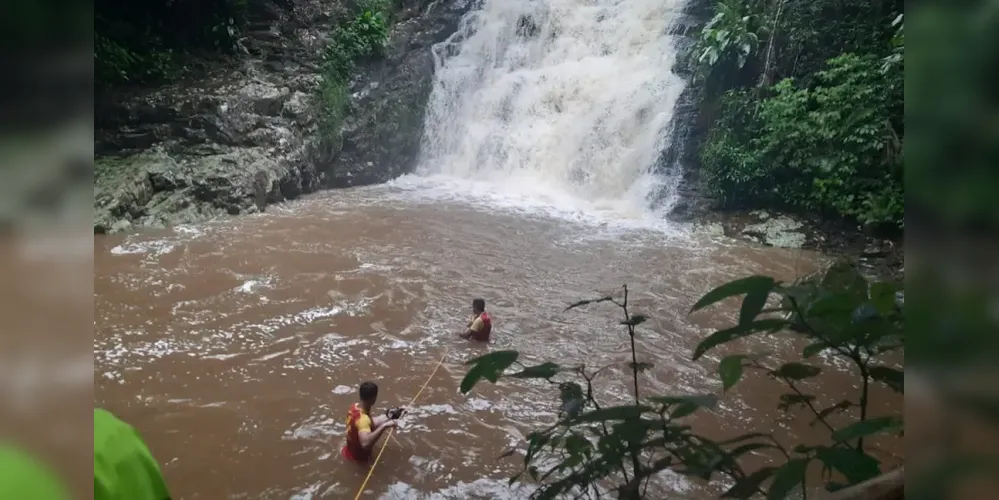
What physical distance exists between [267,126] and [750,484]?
10648mm

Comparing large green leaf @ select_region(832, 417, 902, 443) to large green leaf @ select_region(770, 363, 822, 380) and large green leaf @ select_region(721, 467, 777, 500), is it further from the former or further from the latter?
large green leaf @ select_region(770, 363, 822, 380)

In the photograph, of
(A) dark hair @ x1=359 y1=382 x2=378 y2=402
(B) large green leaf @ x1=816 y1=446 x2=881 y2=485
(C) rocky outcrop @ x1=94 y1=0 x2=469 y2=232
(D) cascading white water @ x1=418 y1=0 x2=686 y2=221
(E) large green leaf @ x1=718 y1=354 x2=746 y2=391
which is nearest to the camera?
(B) large green leaf @ x1=816 y1=446 x2=881 y2=485

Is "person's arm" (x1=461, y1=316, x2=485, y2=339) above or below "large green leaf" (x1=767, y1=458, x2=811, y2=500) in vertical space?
Result: below

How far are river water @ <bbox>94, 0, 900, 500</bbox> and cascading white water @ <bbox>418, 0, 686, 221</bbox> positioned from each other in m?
0.04

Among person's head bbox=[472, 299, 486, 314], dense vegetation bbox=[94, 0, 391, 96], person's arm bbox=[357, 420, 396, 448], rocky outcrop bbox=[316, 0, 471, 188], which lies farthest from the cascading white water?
person's arm bbox=[357, 420, 396, 448]

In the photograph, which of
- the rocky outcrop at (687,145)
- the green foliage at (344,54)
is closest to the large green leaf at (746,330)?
the rocky outcrop at (687,145)

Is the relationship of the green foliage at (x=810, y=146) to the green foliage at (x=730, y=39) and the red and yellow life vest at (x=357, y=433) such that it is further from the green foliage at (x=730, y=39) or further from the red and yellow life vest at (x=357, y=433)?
the red and yellow life vest at (x=357, y=433)

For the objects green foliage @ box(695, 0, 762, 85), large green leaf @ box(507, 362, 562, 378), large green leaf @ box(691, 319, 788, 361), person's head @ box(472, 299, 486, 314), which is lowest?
person's head @ box(472, 299, 486, 314)

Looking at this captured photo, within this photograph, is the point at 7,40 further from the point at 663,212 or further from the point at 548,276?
the point at 663,212

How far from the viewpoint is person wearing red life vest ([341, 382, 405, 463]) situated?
346 cm

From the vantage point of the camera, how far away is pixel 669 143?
10.8 meters

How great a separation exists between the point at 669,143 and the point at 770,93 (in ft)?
5.62

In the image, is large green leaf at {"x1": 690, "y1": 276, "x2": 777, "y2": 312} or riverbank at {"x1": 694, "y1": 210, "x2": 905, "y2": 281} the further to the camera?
riverbank at {"x1": 694, "y1": 210, "x2": 905, "y2": 281}

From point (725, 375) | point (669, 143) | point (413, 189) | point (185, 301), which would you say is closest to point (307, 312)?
point (185, 301)
